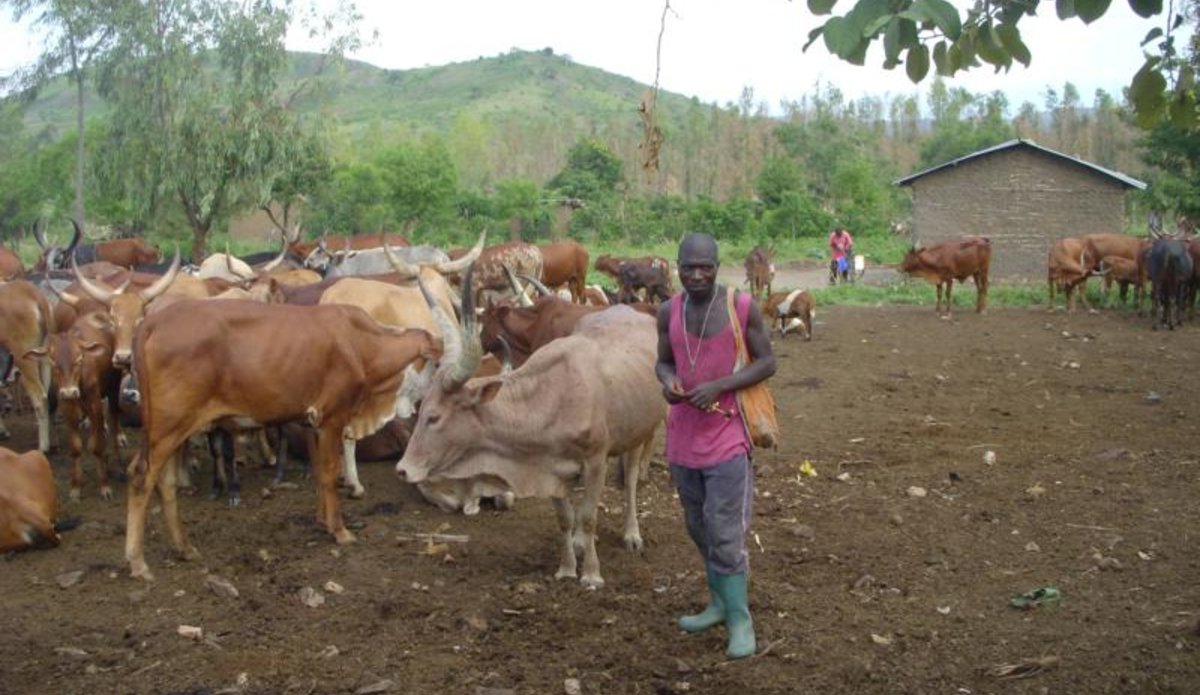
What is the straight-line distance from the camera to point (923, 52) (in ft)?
12.0

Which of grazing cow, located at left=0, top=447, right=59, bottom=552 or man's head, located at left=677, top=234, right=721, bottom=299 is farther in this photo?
grazing cow, located at left=0, top=447, right=59, bottom=552

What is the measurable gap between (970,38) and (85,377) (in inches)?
284

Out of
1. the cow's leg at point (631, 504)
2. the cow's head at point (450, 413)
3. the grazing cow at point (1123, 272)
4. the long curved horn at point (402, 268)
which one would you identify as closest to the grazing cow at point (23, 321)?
the long curved horn at point (402, 268)

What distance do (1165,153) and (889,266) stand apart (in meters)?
9.22

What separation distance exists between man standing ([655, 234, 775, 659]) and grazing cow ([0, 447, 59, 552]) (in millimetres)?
4407

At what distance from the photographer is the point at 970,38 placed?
379 cm

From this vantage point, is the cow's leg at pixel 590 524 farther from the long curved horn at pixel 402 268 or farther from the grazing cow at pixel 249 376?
the long curved horn at pixel 402 268

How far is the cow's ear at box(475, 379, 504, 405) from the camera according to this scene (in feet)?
22.2

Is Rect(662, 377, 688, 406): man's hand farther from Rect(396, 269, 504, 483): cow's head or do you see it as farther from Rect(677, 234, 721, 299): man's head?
Rect(396, 269, 504, 483): cow's head

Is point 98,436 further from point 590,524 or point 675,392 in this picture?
point 675,392

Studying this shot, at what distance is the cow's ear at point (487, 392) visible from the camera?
6.78 metres

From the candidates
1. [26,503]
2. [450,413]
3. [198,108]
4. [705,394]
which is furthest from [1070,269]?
[198,108]

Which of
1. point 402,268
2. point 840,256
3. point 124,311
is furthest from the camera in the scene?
point 840,256

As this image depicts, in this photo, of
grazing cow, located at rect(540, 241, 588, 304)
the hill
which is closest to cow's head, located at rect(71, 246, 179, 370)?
grazing cow, located at rect(540, 241, 588, 304)
